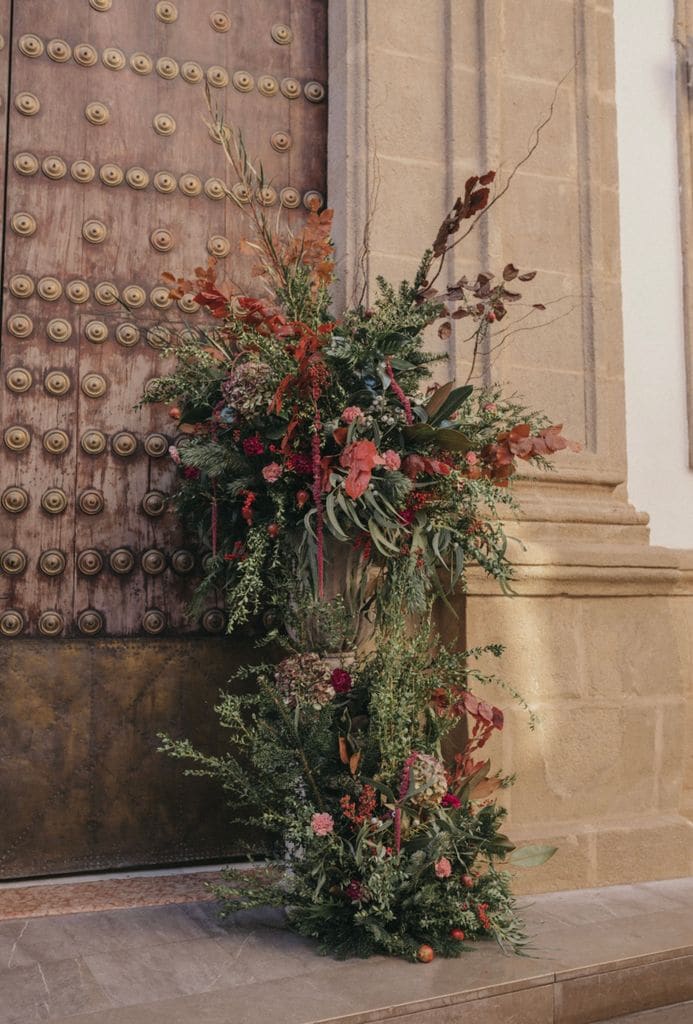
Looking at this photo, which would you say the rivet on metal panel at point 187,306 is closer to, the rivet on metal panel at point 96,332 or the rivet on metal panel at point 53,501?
the rivet on metal panel at point 96,332

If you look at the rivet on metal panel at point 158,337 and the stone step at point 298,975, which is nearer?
the stone step at point 298,975

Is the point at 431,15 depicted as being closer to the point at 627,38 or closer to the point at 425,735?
the point at 627,38

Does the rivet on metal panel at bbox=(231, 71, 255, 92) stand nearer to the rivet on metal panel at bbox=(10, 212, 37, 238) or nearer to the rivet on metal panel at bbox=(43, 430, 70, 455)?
the rivet on metal panel at bbox=(10, 212, 37, 238)

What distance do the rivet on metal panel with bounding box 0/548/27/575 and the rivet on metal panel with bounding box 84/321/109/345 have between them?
2.49ft

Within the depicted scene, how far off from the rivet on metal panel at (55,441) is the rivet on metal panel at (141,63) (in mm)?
1336

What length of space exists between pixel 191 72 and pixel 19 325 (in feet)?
3.74

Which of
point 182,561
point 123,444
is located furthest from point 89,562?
point 123,444

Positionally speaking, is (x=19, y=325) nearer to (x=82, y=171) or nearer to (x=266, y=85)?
(x=82, y=171)

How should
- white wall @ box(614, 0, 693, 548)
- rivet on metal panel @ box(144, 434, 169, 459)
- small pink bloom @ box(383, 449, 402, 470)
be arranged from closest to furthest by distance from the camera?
small pink bloom @ box(383, 449, 402, 470)
rivet on metal panel @ box(144, 434, 169, 459)
white wall @ box(614, 0, 693, 548)

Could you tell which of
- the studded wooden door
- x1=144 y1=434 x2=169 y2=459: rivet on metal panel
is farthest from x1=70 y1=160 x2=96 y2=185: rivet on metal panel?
x1=144 y1=434 x2=169 y2=459: rivet on metal panel

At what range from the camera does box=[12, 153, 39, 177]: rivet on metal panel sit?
3537 mm

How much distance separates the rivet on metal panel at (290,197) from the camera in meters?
3.88

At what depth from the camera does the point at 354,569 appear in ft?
10.0

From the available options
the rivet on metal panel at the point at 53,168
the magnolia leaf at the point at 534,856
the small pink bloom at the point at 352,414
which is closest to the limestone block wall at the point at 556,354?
the magnolia leaf at the point at 534,856
